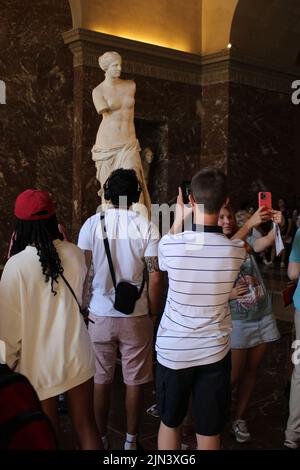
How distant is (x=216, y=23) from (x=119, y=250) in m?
10.7

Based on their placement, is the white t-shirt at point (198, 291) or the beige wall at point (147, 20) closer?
the white t-shirt at point (198, 291)

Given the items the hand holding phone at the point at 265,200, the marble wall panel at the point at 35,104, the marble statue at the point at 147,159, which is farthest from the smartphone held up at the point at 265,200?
the marble statue at the point at 147,159

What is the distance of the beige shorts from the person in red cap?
0.66m

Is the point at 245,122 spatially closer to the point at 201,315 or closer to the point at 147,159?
the point at 147,159

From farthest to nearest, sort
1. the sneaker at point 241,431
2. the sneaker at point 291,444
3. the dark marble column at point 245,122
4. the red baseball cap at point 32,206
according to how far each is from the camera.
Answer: the dark marble column at point 245,122 < the sneaker at point 241,431 < the sneaker at point 291,444 < the red baseball cap at point 32,206

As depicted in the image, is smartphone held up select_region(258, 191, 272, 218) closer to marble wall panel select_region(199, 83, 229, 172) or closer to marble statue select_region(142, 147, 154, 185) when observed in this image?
marble statue select_region(142, 147, 154, 185)

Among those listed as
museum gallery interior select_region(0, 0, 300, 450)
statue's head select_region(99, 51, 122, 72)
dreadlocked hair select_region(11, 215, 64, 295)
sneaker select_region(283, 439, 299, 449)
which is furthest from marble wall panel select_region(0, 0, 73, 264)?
dreadlocked hair select_region(11, 215, 64, 295)

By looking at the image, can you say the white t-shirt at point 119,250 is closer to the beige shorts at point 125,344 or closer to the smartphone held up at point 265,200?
the beige shorts at point 125,344

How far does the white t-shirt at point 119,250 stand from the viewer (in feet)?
10.2

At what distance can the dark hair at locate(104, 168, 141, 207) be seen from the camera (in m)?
3.08

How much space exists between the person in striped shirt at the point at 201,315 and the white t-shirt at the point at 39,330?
420 mm

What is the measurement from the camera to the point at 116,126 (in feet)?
26.6

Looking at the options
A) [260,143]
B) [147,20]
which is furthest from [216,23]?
[260,143]

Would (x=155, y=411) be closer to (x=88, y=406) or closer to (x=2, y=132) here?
(x=88, y=406)
